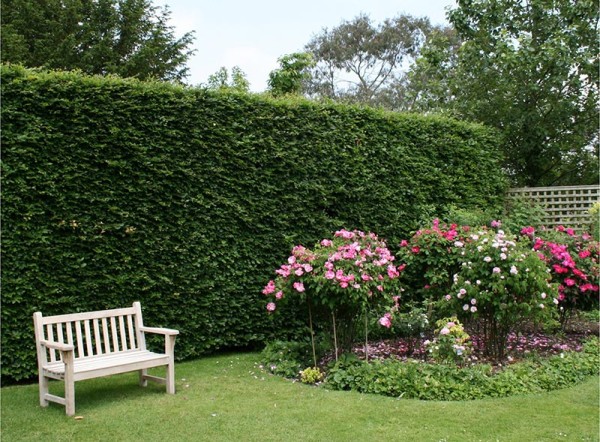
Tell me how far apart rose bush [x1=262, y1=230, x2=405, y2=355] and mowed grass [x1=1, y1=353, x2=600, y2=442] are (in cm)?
88

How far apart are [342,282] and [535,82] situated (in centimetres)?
824

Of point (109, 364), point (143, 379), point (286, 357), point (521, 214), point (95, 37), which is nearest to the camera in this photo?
point (109, 364)

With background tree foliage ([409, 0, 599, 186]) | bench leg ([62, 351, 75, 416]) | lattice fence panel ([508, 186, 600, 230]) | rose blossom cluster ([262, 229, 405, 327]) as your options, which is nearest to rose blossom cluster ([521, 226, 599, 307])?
rose blossom cluster ([262, 229, 405, 327])

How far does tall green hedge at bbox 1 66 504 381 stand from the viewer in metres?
5.27

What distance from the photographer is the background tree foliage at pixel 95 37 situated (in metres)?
17.0

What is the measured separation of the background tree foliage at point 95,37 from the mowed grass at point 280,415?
13.7m

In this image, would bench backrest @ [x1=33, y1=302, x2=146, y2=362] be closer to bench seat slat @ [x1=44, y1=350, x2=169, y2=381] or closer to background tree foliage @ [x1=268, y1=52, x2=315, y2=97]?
bench seat slat @ [x1=44, y1=350, x2=169, y2=381]

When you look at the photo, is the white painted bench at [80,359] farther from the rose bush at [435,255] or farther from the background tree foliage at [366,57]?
the background tree foliage at [366,57]

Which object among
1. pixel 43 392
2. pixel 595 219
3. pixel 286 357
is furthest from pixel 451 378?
pixel 595 219

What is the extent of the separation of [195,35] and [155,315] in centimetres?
1673

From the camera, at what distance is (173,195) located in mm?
6039

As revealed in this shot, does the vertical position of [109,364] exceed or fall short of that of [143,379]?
it exceeds it

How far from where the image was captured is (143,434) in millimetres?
3938

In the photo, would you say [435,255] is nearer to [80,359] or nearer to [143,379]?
[143,379]
